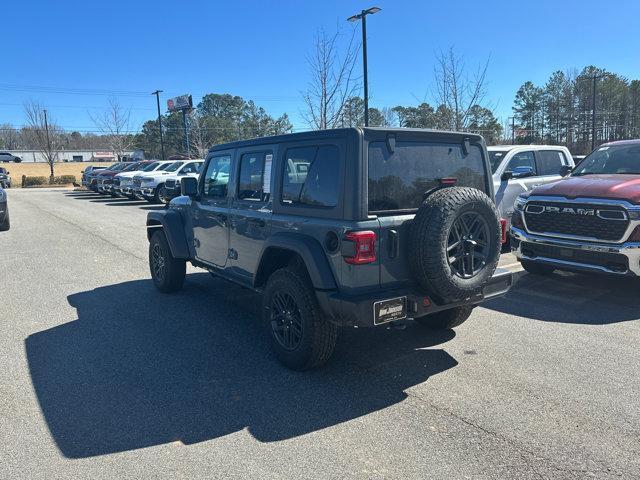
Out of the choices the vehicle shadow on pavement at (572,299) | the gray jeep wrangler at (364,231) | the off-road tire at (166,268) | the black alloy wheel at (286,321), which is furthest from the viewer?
the off-road tire at (166,268)

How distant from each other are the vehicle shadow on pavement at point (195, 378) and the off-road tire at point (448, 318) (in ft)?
0.36

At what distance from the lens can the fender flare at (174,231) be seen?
20.6 ft

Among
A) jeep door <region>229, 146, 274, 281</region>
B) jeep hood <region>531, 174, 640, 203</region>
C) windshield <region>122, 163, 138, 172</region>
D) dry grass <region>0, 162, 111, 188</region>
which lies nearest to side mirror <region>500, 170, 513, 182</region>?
jeep hood <region>531, 174, 640, 203</region>

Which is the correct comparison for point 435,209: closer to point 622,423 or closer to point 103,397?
point 622,423

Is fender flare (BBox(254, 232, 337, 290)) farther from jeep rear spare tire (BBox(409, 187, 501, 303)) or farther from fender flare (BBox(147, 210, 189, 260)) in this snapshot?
fender flare (BBox(147, 210, 189, 260))

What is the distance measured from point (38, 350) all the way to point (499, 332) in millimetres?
4467

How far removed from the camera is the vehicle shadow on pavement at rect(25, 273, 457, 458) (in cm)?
341

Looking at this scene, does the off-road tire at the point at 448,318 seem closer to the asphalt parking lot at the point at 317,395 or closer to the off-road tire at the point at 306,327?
the asphalt parking lot at the point at 317,395

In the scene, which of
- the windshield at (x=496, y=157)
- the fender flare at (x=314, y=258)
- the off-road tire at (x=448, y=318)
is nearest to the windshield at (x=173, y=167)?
the windshield at (x=496, y=157)

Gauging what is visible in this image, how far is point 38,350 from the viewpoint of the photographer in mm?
4844

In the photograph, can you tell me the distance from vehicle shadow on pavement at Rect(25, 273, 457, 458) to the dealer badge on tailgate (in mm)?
608

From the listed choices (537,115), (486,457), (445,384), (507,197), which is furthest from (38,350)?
(537,115)

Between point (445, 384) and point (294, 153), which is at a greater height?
point (294, 153)

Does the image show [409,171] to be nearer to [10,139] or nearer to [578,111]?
[578,111]
